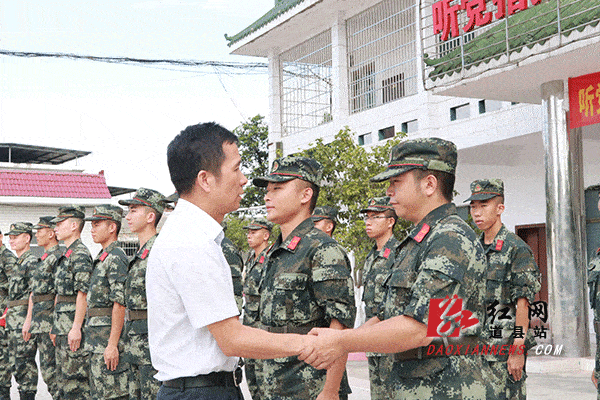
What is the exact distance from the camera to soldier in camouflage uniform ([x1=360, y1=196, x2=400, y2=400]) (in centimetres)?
506

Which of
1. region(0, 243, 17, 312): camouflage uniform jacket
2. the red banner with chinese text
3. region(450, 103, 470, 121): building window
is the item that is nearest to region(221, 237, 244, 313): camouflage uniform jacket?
region(0, 243, 17, 312): camouflage uniform jacket

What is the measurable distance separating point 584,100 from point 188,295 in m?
8.60

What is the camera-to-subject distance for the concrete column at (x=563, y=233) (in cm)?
949

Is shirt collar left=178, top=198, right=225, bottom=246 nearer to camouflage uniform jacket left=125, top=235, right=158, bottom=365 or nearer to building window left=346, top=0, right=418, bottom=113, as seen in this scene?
camouflage uniform jacket left=125, top=235, right=158, bottom=365

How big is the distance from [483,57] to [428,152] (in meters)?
7.62

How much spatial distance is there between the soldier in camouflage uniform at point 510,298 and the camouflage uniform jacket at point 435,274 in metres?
2.05

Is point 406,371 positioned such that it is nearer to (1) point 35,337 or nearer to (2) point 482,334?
(2) point 482,334

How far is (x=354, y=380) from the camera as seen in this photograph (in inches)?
341

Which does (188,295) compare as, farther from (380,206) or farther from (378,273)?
(380,206)

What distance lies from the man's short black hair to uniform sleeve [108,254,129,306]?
3.47m

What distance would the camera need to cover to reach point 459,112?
14.5 metres

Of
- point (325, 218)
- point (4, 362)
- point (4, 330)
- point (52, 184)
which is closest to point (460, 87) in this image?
point (325, 218)

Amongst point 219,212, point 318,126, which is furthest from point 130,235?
point 219,212

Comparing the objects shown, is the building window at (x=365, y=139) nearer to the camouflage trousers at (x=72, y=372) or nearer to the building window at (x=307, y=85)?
the building window at (x=307, y=85)
